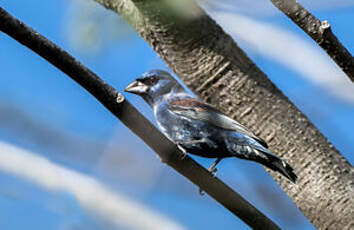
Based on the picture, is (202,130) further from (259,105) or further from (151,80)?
(151,80)

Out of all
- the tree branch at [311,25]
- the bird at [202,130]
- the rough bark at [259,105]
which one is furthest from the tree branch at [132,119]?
the tree branch at [311,25]

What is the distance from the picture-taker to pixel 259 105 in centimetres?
267

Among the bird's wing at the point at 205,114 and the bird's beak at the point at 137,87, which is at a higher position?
the bird's beak at the point at 137,87

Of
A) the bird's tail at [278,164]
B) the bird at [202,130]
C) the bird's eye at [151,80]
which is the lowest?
the bird's tail at [278,164]

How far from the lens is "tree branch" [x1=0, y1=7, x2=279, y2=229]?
1817 mm

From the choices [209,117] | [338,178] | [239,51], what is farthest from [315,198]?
[239,51]

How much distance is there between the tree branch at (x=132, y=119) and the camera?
71.6 inches

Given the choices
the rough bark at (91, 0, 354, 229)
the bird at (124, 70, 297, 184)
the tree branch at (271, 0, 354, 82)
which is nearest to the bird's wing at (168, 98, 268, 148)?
the bird at (124, 70, 297, 184)

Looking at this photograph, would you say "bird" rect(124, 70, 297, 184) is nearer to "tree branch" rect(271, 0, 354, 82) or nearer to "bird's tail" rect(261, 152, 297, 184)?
"bird's tail" rect(261, 152, 297, 184)

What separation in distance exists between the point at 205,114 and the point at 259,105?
0.95 feet

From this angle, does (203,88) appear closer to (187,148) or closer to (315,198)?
(187,148)

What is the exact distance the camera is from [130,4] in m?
2.83

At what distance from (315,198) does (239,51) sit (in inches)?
34.2

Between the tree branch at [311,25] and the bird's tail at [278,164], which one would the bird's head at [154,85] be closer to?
the bird's tail at [278,164]
